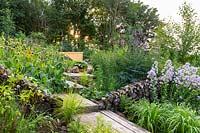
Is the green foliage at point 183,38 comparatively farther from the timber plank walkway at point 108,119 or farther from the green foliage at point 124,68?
the timber plank walkway at point 108,119

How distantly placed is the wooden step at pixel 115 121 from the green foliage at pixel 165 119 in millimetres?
154

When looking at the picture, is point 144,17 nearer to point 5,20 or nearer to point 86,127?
point 5,20

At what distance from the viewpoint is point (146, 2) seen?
1140 cm

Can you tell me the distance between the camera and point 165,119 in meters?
3.16

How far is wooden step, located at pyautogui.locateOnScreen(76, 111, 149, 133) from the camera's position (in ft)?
9.45

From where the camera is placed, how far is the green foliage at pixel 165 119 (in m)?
3.04

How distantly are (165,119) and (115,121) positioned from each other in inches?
22.8

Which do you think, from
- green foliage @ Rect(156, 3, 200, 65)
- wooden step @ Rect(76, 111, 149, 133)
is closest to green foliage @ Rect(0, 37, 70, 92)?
wooden step @ Rect(76, 111, 149, 133)

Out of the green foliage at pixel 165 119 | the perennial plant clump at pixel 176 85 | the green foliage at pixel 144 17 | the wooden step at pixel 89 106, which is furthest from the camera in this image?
the green foliage at pixel 144 17

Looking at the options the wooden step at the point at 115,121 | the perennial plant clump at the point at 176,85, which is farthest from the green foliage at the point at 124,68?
the wooden step at the point at 115,121

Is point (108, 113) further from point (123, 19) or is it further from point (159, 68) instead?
point (123, 19)

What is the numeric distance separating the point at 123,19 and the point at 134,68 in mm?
6320

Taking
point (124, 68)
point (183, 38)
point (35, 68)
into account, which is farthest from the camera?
point (183, 38)

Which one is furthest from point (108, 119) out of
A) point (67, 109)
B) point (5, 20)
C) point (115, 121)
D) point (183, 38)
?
point (5, 20)
